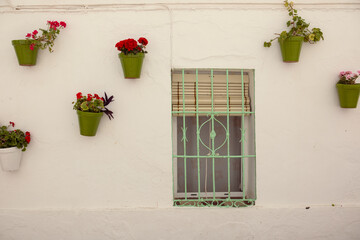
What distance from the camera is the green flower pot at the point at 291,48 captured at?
2.93 meters

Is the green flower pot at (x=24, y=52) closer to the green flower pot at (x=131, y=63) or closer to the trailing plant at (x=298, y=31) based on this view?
the green flower pot at (x=131, y=63)

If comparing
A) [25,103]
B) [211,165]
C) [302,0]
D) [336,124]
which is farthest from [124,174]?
[302,0]

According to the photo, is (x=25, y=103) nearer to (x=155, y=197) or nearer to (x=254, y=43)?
(x=155, y=197)

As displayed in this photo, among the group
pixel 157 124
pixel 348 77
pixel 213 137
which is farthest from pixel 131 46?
pixel 348 77

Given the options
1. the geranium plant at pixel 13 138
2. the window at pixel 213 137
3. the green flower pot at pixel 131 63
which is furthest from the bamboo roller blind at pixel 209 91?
the geranium plant at pixel 13 138

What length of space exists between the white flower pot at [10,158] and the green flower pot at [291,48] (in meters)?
2.68

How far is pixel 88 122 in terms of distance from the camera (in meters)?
2.87

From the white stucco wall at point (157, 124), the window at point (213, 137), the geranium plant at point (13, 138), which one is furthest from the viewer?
the window at point (213, 137)

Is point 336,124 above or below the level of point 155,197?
above

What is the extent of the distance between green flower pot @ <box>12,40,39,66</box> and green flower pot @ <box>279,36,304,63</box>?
2.32 metres

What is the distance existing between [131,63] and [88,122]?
0.66m

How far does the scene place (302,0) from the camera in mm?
3086

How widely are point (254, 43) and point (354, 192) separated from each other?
179 centimetres

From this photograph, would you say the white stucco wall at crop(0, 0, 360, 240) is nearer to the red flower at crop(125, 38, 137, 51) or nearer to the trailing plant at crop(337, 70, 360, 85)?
the trailing plant at crop(337, 70, 360, 85)
